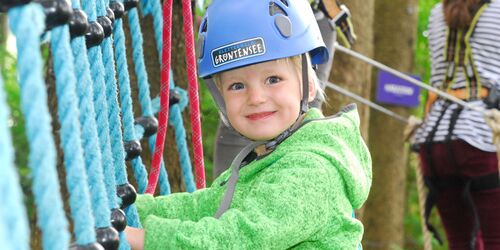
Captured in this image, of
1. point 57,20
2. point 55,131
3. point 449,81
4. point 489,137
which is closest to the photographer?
point 57,20

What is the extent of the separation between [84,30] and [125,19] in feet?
6.33

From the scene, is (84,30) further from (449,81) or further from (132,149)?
(449,81)

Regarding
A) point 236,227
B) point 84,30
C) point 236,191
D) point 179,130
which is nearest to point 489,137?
point 179,130

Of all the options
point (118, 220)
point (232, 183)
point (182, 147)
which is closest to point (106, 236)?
point (118, 220)

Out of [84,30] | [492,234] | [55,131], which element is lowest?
[492,234]

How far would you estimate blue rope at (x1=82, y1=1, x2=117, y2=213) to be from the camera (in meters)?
2.13

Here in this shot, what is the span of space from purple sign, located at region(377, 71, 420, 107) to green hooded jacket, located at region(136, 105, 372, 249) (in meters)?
3.75

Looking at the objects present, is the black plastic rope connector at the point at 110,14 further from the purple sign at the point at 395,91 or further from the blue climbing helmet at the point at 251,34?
the purple sign at the point at 395,91

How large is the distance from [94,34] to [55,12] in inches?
17.0

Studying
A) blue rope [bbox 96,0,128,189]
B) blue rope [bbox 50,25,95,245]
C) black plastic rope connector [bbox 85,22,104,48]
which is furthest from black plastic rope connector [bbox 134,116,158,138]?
blue rope [bbox 50,25,95,245]

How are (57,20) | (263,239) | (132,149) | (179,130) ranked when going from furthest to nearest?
1. (179,130)
2. (132,149)
3. (263,239)
4. (57,20)

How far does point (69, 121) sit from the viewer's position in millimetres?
1650

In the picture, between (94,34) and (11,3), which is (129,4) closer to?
(94,34)

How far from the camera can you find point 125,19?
12.4 feet
